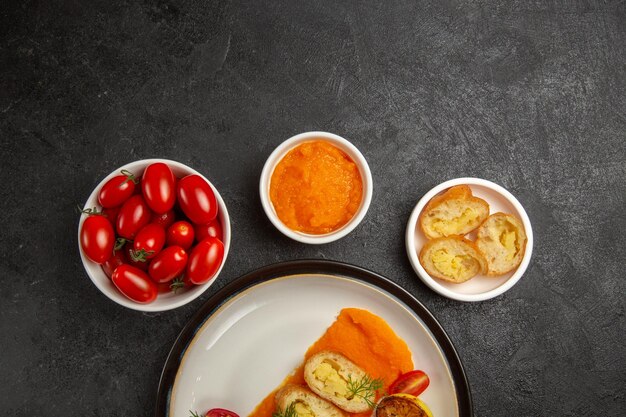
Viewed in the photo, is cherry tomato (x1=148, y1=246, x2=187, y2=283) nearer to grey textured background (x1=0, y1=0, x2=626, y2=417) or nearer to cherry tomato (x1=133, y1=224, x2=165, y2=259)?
cherry tomato (x1=133, y1=224, x2=165, y2=259)

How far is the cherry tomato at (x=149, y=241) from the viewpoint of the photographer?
1.79 m

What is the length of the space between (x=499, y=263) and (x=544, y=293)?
0.84 feet

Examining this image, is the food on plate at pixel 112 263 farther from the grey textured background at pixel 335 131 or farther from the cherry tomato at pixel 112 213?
the grey textured background at pixel 335 131

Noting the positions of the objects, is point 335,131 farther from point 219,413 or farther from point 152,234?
point 219,413

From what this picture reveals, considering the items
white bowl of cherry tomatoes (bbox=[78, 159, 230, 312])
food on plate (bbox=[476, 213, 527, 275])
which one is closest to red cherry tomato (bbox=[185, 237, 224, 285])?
white bowl of cherry tomatoes (bbox=[78, 159, 230, 312])

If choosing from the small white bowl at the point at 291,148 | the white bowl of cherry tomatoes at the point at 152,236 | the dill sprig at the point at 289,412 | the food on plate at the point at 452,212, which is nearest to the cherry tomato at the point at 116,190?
the white bowl of cherry tomatoes at the point at 152,236

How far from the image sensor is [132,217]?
1.83 m

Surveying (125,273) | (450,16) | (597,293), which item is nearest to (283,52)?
(450,16)

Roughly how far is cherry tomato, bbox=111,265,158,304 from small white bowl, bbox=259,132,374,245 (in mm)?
449

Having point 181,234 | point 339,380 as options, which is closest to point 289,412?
point 339,380

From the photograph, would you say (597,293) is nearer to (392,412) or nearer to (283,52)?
(392,412)

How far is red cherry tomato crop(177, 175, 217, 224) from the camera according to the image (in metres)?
1.82

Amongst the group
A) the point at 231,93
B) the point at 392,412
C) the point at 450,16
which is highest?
the point at 450,16

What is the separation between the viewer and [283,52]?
85.4 inches
